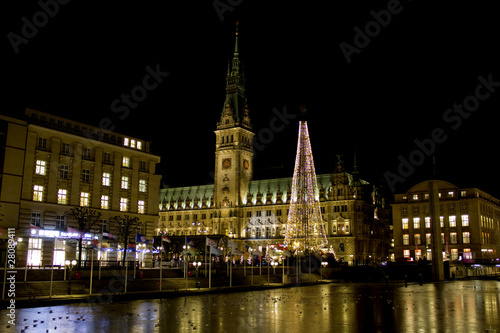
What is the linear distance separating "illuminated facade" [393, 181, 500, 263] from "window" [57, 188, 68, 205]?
3296 inches

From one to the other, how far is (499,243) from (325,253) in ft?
234

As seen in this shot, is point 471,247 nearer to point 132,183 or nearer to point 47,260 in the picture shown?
point 132,183

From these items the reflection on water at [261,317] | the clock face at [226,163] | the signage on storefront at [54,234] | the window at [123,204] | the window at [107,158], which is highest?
the clock face at [226,163]

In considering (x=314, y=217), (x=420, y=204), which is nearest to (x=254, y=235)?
(x=420, y=204)

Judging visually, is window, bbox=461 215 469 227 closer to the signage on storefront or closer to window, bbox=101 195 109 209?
window, bbox=101 195 109 209

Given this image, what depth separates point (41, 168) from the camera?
65.4 metres

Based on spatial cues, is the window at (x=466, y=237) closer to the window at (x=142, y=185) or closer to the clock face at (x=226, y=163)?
the clock face at (x=226, y=163)

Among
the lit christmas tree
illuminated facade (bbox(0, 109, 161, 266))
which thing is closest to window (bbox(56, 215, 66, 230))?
illuminated facade (bbox(0, 109, 161, 266))

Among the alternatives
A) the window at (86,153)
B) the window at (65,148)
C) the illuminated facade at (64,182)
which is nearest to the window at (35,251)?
the illuminated facade at (64,182)

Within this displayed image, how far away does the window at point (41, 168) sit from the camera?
64938 millimetres

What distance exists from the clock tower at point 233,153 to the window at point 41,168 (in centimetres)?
8937

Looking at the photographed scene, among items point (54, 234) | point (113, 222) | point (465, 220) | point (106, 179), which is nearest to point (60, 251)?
point (54, 234)

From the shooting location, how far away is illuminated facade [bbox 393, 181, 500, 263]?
398ft

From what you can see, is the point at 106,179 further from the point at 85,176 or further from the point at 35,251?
the point at 35,251
